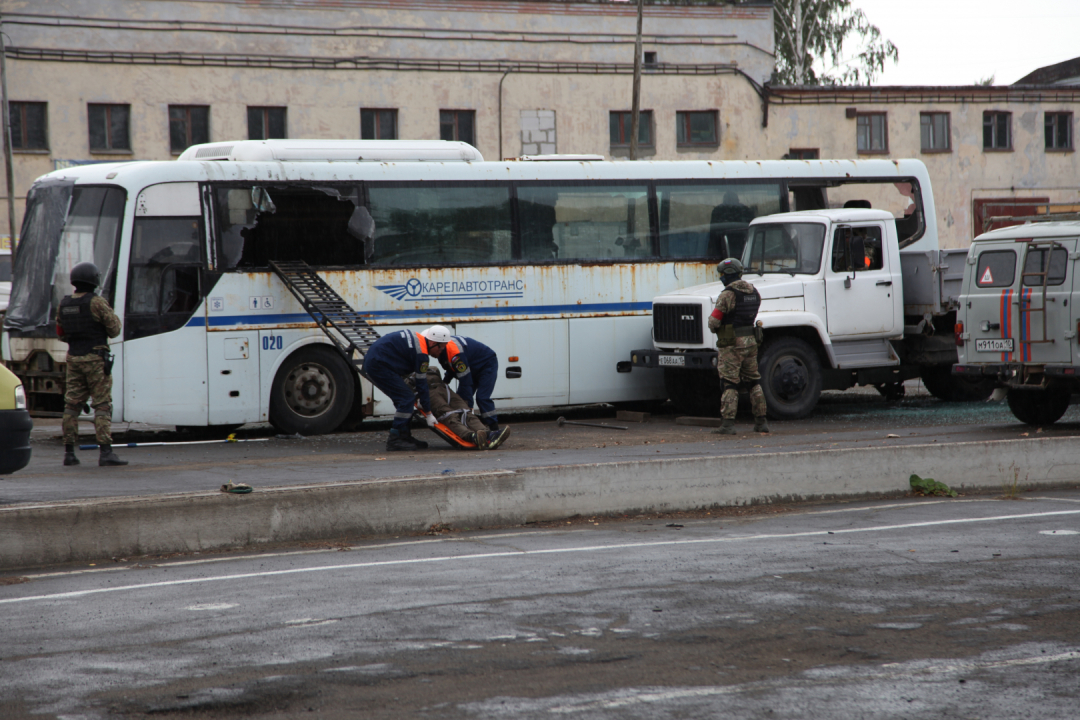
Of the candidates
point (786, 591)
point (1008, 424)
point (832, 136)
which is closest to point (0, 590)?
point (786, 591)

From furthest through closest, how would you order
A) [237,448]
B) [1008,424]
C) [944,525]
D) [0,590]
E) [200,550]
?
[1008,424] < [237,448] < [944,525] < [200,550] < [0,590]

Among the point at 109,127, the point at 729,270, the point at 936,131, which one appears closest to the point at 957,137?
the point at 936,131

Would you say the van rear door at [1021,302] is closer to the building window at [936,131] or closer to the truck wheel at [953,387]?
the truck wheel at [953,387]

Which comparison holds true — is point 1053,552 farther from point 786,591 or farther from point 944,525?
point 786,591

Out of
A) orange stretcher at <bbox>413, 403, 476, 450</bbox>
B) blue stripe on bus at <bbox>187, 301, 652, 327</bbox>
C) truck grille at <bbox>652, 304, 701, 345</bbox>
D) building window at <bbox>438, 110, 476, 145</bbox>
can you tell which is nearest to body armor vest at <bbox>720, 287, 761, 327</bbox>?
truck grille at <bbox>652, 304, 701, 345</bbox>

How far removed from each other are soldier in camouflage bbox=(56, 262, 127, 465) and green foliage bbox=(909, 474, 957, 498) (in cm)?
735

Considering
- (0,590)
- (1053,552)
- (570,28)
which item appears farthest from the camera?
(570,28)

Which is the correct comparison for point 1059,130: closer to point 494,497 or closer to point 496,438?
A: point 496,438

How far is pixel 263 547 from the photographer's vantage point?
882 cm

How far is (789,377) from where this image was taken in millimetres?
16344

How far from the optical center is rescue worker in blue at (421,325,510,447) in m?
12.6

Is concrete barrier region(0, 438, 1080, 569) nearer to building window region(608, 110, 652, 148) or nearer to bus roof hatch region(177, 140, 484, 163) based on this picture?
bus roof hatch region(177, 140, 484, 163)

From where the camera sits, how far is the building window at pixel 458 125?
120ft

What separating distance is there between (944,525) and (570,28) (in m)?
30.5
